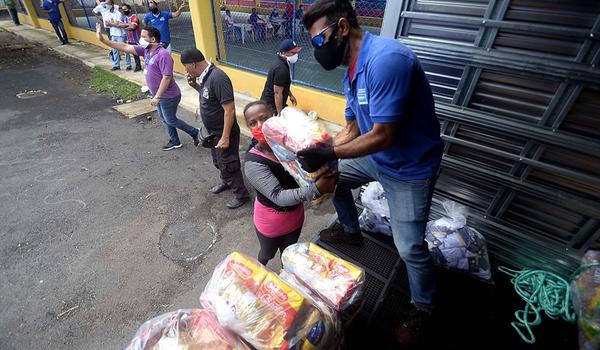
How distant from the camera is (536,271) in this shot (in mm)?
2213

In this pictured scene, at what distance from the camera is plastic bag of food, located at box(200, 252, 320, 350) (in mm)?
1081

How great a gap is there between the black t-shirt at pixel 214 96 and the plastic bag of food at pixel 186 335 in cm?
250

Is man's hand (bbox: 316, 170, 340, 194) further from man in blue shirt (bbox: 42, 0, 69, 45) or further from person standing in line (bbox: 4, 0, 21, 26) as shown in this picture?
person standing in line (bbox: 4, 0, 21, 26)

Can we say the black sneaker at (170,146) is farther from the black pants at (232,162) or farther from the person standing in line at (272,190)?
the person standing in line at (272,190)

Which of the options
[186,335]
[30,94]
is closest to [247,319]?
[186,335]

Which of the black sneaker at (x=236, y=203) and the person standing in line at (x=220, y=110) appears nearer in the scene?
the person standing in line at (x=220, y=110)

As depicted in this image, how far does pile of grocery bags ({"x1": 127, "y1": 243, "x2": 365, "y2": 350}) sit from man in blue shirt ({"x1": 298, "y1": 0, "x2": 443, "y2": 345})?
0.67 metres

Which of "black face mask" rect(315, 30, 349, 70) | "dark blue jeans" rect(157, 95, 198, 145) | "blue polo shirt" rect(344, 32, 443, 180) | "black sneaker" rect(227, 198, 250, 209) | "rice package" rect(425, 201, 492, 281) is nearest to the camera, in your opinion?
"blue polo shirt" rect(344, 32, 443, 180)

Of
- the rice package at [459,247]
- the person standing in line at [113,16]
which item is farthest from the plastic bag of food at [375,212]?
the person standing in line at [113,16]

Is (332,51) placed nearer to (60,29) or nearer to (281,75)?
(281,75)

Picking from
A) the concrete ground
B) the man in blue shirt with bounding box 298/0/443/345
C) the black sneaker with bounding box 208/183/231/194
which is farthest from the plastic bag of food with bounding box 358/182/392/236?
the black sneaker with bounding box 208/183/231/194

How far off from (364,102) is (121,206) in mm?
3431

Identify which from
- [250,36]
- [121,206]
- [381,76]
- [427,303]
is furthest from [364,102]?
[250,36]

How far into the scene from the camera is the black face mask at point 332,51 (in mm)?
1749
